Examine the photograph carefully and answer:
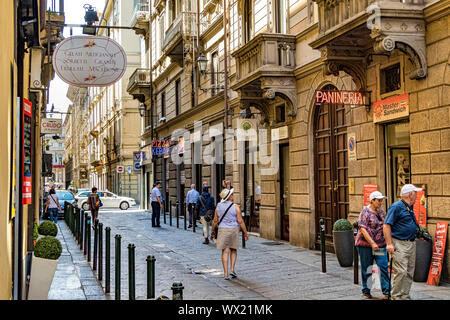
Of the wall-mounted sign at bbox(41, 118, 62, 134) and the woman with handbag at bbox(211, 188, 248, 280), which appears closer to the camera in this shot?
the woman with handbag at bbox(211, 188, 248, 280)

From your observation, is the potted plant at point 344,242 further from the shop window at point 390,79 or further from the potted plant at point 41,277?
the potted plant at point 41,277

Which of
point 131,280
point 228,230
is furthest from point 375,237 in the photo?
point 131,280

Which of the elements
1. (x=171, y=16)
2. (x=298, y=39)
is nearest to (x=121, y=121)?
(x=171, y=16)

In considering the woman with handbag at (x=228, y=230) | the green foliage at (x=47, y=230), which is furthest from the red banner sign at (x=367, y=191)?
the green foliage at (x=47, y=230)

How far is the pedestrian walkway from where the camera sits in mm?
9086

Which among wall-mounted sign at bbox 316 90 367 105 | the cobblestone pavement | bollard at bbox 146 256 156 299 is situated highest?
wall-mounted sign at bbox 316 90 367 105

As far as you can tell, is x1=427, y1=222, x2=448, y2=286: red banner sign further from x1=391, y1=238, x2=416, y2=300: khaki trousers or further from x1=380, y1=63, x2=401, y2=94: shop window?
x1=380, y1=63, x2=401, y2=94: shop window

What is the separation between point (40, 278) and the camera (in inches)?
322

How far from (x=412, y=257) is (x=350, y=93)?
520cm

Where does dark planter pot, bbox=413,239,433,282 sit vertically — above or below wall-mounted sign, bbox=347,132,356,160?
below

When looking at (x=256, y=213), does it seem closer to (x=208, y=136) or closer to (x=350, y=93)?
(x=208, y=136)

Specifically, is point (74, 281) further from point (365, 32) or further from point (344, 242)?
point (365, 32)

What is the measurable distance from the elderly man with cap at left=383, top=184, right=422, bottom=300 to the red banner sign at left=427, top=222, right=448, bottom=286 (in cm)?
211

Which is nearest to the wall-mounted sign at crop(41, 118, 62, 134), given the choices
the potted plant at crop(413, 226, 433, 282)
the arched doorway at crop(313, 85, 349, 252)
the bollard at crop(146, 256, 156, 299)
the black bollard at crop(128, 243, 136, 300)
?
the arched doorway at crop(313, 85, 349, 252)
